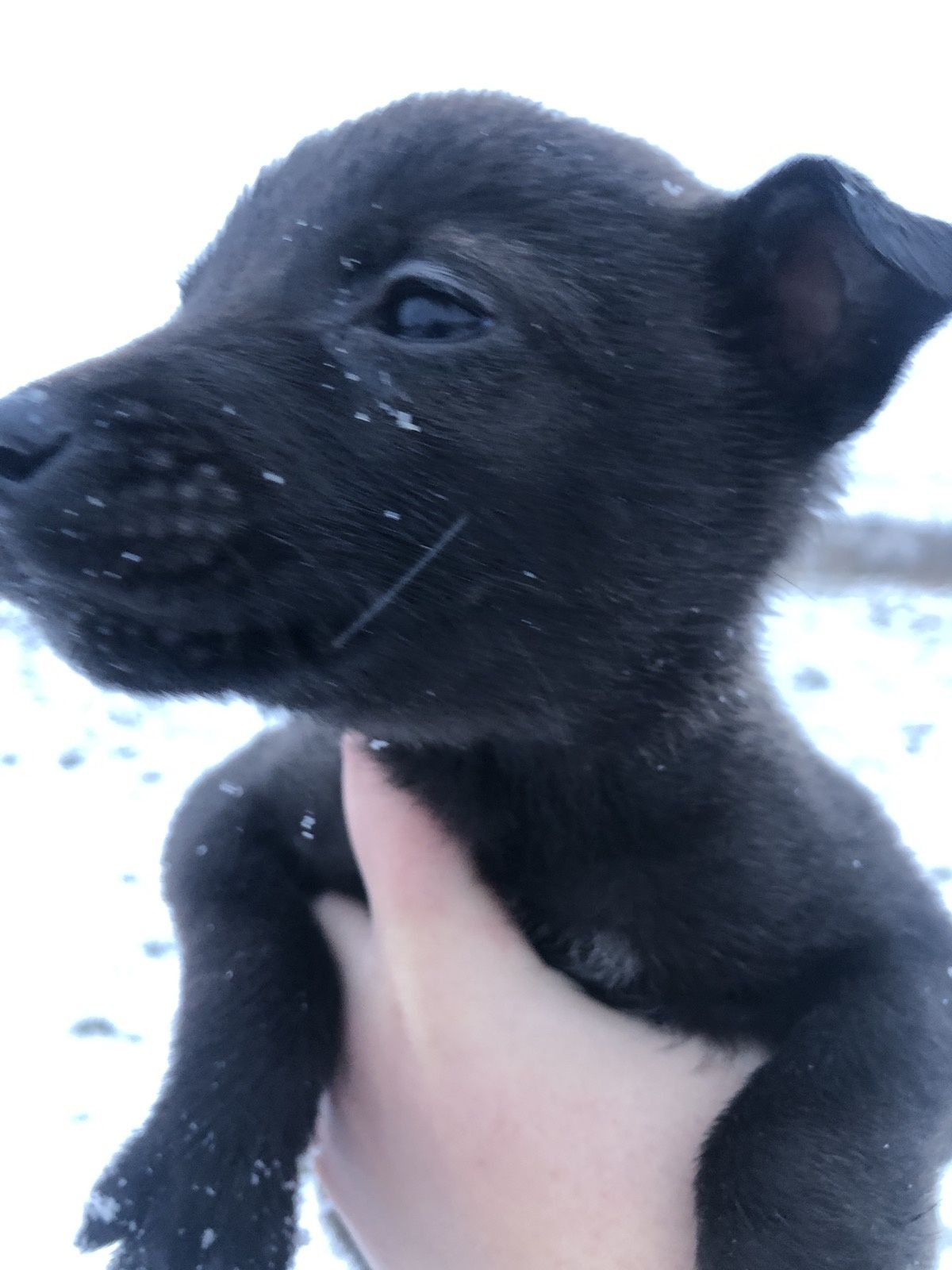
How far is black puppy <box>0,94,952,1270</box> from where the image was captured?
4.64 feet

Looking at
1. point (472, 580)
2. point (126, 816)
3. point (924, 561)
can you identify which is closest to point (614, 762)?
point (472, 580)

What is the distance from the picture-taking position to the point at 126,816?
4738 millimetres

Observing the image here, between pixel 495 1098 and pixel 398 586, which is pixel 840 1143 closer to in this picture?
pixel 495 1098

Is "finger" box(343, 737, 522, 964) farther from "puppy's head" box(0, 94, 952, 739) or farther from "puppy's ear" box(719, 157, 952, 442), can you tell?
"puppy's ear" box(719, 157, 952, 442)

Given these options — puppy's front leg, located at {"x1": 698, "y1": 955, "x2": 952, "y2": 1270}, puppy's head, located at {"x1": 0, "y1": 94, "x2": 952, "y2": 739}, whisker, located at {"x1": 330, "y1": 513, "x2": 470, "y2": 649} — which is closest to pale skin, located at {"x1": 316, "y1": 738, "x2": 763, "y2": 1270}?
puppy's front leg, located at {"x1": 698, "y1": 955, "x2": 952, "y2": 1270}

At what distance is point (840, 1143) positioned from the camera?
1.74m

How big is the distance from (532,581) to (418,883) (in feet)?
2.14

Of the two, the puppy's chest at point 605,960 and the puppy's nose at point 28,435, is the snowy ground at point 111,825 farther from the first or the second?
the puppy's nose at point 28,435

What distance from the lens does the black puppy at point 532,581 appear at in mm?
1415

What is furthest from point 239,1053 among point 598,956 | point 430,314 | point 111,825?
point 111,825

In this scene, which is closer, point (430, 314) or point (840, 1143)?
point (430, 314)

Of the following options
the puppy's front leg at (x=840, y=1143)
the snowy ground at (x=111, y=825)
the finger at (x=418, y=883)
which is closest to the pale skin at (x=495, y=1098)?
the finger at (x=418, y=883)

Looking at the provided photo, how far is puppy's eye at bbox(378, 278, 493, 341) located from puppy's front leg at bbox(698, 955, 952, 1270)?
4.13 feet

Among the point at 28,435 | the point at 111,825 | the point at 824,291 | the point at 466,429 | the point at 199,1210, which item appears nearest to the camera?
the point at 28,435
